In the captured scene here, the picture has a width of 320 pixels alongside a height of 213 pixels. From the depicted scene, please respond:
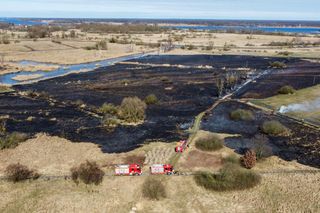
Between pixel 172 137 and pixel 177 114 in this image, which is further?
pixel 177 114

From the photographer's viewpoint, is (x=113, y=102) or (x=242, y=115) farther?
(x=113, y=102)

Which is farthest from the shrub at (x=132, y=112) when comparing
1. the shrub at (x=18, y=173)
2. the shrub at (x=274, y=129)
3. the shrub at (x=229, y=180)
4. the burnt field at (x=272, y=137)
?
the shrub at (x=229, y=180)

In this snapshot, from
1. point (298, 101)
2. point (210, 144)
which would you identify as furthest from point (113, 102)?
point (298, 101)

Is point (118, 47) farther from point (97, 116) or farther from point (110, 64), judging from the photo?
point (97, 116)

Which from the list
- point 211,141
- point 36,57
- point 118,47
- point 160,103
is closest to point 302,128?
point 211,141

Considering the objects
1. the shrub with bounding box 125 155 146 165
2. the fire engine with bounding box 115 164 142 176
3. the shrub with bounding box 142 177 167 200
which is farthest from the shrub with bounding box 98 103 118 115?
the shrub with bounding box 142 177 167 200

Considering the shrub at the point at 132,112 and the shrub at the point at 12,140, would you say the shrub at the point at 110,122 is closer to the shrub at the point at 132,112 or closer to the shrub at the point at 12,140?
the shrub at the point at 132,112

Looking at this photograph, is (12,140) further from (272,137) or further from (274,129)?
(274,129)
